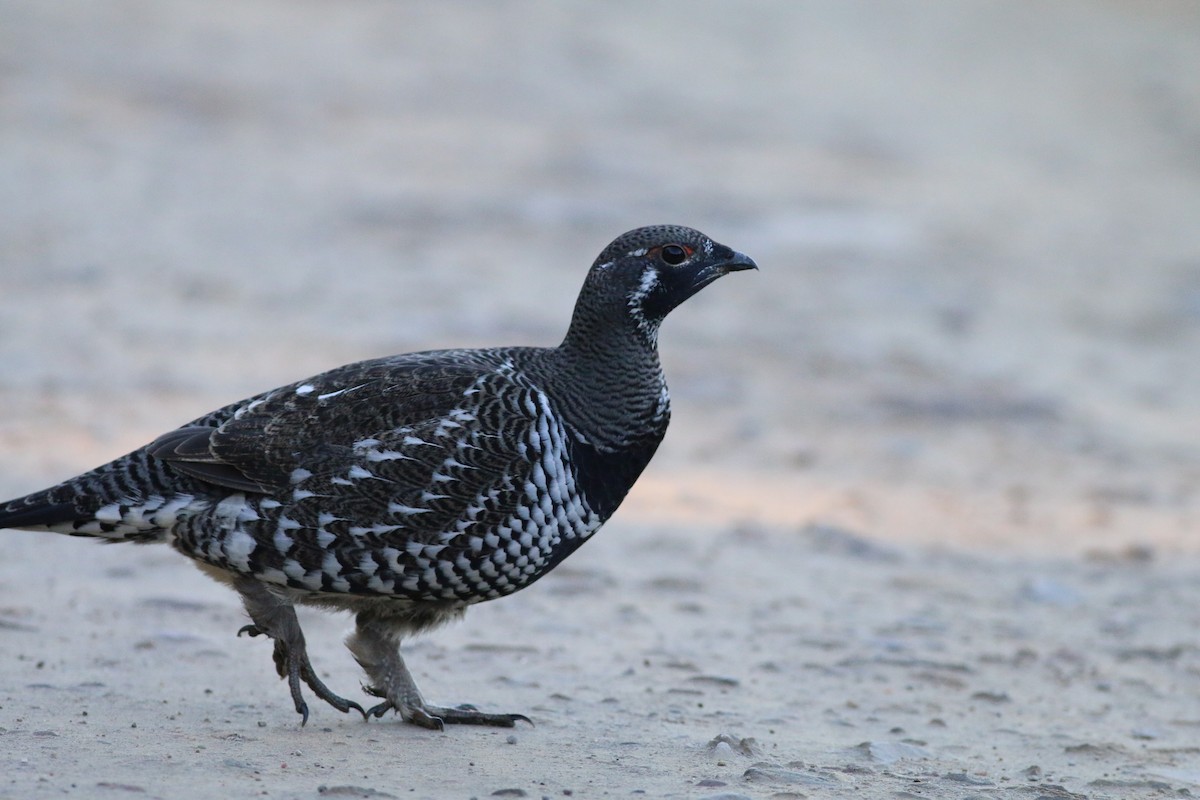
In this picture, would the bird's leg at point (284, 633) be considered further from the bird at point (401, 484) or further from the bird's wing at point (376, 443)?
the bird's wing at point (376, 443)

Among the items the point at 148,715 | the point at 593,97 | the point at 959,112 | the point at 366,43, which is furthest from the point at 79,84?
the point at 148,715

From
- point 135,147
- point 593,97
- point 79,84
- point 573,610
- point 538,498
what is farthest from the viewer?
point 593,97

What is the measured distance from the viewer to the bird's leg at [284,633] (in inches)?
232

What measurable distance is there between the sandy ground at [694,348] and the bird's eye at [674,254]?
1758mm

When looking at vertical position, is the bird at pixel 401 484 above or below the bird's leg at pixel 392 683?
above

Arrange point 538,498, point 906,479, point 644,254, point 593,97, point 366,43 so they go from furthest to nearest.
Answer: point 366,43 < point 593,97 < point 906,479 < point 644,254 < point 538,498

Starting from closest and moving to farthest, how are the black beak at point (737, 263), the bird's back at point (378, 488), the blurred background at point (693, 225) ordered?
the bird's back at point (378, 488) → the black beak at point (737, 263) → the blurred background at point (693, 225)

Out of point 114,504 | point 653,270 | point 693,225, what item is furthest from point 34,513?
point 693,225

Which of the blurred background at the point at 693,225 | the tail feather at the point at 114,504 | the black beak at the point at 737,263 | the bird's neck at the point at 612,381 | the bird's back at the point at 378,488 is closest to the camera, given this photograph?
the bird's back at the point at 378,488

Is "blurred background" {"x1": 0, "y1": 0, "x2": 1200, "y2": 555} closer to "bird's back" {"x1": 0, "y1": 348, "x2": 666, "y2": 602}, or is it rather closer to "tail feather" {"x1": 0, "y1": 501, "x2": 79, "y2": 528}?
"tail feather" {"x1": 0, "y1": 501, "x2": 79, "y2": 528}

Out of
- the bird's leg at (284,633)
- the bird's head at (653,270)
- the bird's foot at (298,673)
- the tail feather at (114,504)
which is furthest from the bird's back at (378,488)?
the bird's head at (653,270)

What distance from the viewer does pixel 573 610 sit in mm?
7836

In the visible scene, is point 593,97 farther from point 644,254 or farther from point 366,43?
point 644,254

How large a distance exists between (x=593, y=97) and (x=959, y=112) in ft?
16.2
